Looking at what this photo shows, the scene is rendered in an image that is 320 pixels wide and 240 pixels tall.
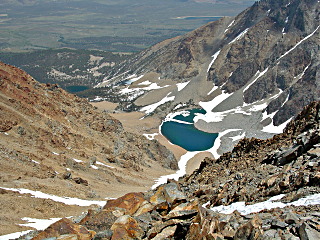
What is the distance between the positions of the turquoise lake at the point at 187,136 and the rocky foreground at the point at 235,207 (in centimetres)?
8806

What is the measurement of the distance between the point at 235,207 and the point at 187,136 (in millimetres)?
112572

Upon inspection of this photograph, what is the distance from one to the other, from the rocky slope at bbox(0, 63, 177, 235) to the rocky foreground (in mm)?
8098

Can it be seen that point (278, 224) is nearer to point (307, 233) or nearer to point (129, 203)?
point (307, 233)

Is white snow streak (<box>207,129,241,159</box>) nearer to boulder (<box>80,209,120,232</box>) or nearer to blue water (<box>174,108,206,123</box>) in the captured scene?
blue water (<box>174,108,206,123</box>)

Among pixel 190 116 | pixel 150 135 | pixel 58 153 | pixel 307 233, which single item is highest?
pixel 307 233

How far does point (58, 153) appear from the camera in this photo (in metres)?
54.7

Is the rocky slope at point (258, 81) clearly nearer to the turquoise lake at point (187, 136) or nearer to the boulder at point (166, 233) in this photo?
the turquoise lake at point (187, 136)

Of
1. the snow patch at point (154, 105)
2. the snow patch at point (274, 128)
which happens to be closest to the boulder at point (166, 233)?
the snow patch at point (274, 128)

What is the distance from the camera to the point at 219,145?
12044 cm

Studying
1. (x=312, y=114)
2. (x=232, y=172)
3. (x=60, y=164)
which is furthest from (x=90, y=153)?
(x=312, y=114)

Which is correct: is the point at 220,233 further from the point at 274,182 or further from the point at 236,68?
the point at 236,68

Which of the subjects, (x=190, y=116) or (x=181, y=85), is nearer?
(x=190, y=116)

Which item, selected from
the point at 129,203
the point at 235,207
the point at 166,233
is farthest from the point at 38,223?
the point at 235,207

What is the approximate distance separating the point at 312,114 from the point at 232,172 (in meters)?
9.02
